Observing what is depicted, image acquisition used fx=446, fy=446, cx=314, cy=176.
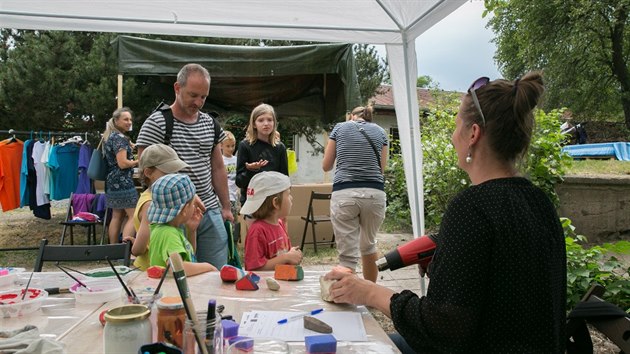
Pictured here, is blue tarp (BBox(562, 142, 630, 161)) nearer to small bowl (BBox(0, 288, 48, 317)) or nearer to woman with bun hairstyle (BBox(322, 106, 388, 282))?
woman with bun hairstyle (BBox(322, 106, 388, 282))

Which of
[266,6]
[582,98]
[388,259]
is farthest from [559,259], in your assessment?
[582,98]

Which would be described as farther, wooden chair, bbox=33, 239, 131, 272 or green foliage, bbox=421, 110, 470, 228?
green foliage, bbox=421, 110, 470, 228

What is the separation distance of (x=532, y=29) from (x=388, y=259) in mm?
20314

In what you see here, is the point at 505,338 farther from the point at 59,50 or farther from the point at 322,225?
the point at 59,50

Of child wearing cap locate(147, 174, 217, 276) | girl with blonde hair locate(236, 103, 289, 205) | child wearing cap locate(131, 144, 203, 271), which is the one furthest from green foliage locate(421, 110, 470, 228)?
child wearing cap locate(147, 174, 217, 276)

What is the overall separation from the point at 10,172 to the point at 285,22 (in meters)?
4.75

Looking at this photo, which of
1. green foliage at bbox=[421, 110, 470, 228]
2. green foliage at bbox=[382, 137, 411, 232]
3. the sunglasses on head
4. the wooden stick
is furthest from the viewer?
green foliage at bbox=[382, 137, 411, 232]

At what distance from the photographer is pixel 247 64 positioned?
5637 mm

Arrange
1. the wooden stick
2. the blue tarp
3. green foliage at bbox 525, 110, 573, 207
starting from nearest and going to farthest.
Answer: the wooden stick, green foliage at bbox 525, 110, 573, 207, the blue tarp

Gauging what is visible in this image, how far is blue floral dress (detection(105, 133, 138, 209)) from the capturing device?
5.21m

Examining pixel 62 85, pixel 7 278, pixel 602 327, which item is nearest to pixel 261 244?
pixel 7 278

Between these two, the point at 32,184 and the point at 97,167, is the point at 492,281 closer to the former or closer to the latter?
the point at 97,167

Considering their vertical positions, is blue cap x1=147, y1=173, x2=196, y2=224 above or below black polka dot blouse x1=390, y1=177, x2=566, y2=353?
above

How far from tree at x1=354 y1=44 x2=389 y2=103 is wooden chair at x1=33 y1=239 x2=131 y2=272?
26.6 feet
